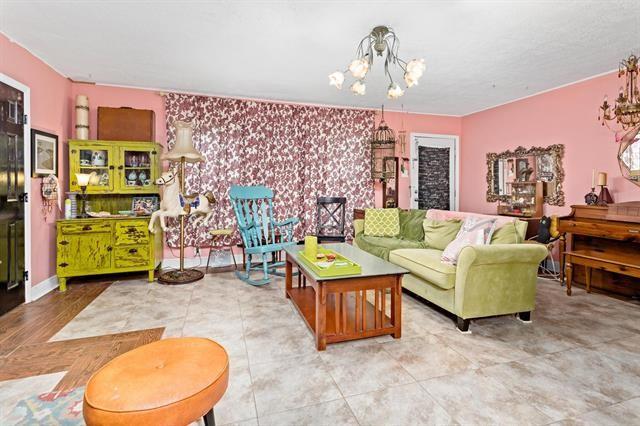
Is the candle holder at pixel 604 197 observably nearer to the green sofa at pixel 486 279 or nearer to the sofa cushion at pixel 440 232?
the green sofa at pixel 486 279

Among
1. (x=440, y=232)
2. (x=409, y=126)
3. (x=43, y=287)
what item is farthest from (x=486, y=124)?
(x=43, y=287)

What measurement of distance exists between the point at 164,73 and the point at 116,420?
3.96 meters

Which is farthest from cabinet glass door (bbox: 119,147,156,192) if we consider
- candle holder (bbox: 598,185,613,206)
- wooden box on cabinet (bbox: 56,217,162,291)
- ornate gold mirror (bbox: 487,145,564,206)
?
candle holder (bbox: 598,185,613,206)

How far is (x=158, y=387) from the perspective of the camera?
1.12 meters

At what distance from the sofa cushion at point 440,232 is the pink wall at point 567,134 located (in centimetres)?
194

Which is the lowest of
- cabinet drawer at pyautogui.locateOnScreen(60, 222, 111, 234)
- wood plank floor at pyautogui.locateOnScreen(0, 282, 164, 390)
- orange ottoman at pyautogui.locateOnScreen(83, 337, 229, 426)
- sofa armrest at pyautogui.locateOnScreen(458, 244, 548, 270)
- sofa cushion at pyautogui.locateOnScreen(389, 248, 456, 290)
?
wood plank floor at pyautogui.locateOnScreen(0, 282, 164, 390)

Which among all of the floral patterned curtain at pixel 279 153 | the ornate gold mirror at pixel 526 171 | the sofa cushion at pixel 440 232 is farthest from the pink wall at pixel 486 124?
the sofa cushion at pixel 440 232

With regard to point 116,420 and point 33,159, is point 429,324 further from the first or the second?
point 33,159

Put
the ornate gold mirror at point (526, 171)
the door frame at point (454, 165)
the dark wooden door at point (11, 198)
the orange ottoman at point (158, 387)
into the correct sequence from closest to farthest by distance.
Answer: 1. the orange ottoman at point (158, 387)
2. the dark wooden door at point (11, 198)
3. the ornate gold mirror at point (526, 171)
4. the door frame at point (454, 165)

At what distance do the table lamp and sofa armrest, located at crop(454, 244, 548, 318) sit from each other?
407 cm

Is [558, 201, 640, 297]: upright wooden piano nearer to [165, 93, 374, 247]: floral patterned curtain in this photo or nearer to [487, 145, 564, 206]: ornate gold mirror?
[487, 145, 564, 206]: ornate gold mirror

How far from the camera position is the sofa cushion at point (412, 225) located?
442 cm

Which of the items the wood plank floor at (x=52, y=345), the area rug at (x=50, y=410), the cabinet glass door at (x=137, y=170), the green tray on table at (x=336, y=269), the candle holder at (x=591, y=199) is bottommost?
the area rug at (x=50, y=410)

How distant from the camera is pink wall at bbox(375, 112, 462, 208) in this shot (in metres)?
5.82
